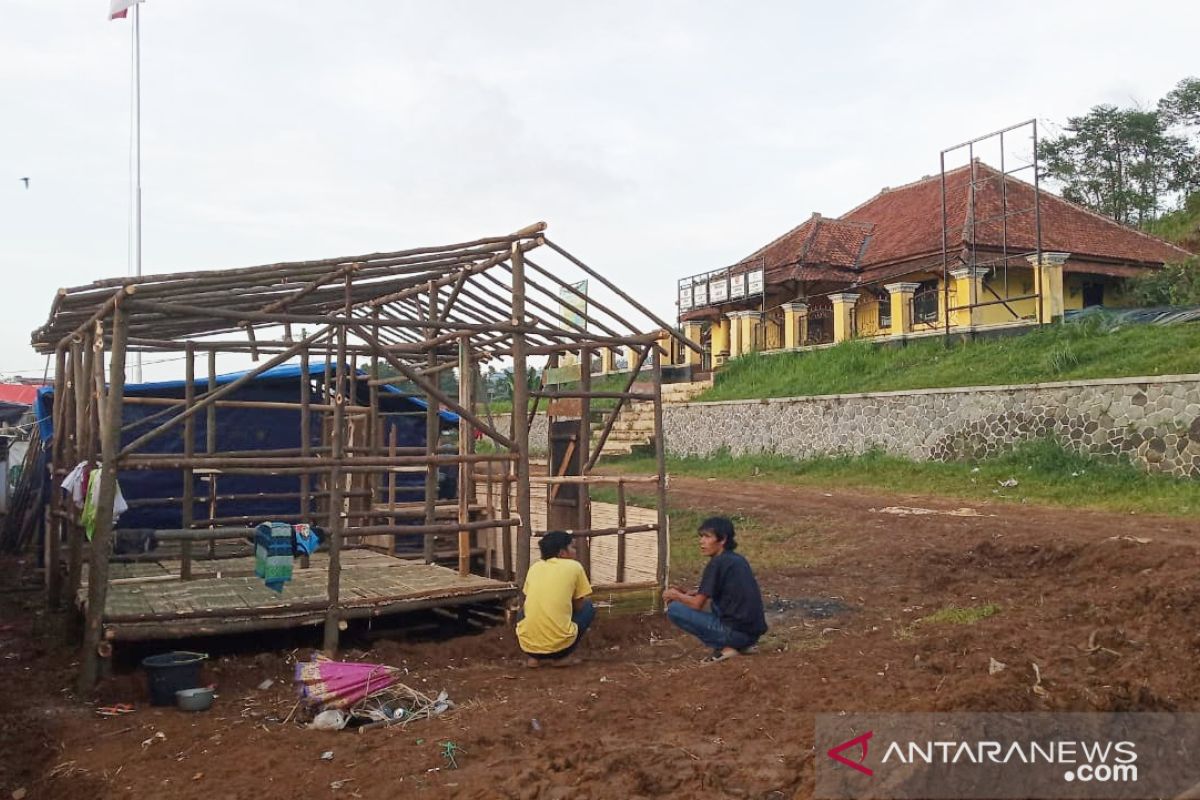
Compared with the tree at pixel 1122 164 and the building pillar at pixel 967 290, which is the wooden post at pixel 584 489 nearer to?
the building pillar at pixel 967 290

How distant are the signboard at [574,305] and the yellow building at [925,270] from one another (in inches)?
549

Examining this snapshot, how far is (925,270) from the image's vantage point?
24.7m

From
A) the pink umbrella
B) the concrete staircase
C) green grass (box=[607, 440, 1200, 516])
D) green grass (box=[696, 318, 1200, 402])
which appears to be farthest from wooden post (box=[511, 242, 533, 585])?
the concrete staircase

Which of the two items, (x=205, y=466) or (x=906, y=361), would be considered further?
(x=906, y=361)

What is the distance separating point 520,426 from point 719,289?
902 inches

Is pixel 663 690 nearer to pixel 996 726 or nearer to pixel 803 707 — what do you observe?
pixel 803 707

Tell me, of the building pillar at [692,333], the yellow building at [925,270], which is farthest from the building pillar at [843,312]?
the building pillar at [692,333]

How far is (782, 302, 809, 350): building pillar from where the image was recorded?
88.1 ft

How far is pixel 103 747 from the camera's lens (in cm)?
527

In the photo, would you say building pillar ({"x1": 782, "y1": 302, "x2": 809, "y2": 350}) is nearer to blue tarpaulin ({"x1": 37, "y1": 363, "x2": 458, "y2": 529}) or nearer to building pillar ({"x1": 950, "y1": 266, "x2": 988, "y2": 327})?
building pillar ({"x1": 950, "y1": 266, "x2": 988, "y2": 327})

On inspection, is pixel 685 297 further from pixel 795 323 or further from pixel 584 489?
pixel 584 489

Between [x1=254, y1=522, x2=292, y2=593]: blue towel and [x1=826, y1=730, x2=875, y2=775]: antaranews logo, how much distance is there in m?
4.60

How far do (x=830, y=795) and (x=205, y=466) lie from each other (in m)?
4.72

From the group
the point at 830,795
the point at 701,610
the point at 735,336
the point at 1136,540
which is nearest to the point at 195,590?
the point at 701,610
